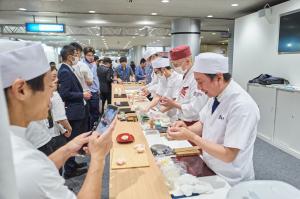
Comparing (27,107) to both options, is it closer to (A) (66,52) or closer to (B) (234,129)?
(B) (234,129)

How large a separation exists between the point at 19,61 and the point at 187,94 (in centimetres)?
198

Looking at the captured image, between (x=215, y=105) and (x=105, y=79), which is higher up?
(x=215, y=105)

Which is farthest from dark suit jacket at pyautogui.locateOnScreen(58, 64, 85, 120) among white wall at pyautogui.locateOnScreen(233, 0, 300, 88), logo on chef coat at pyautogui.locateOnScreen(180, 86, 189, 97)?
white wall at pyautogui.locateOnScreen(233, 0, 300, 88)

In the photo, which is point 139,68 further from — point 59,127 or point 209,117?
point 209,117

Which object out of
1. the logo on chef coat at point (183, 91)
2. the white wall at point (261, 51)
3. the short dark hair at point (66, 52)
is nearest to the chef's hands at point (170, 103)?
the logo on chef coat at point (183, 91)

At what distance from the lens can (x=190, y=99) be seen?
2.52 metres

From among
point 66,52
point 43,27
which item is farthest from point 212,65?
point 43,27

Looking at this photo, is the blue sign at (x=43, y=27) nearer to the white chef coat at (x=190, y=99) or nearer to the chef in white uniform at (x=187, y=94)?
the chef in white uniform at (x=187, y=94)

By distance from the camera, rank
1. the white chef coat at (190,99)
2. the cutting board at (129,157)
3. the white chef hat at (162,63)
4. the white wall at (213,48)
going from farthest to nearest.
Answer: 1. the white wall at (213,48)
2. the white chef hat at (162,63)
3. the white chef coat at (190,99)
4. the cutting board at (129,157)

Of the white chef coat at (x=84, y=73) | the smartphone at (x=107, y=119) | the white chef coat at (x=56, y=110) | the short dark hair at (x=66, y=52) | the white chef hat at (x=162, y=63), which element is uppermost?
the short dark hair at (x=66, y=52)

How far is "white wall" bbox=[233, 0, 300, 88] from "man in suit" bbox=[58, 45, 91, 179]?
3586 mm

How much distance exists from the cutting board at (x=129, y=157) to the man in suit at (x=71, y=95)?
1470mm

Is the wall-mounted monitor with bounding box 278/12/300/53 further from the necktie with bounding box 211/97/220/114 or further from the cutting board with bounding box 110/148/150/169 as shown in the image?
the cutting board with bounding box 110/148/150/169

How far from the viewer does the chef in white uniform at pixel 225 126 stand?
1362mm
